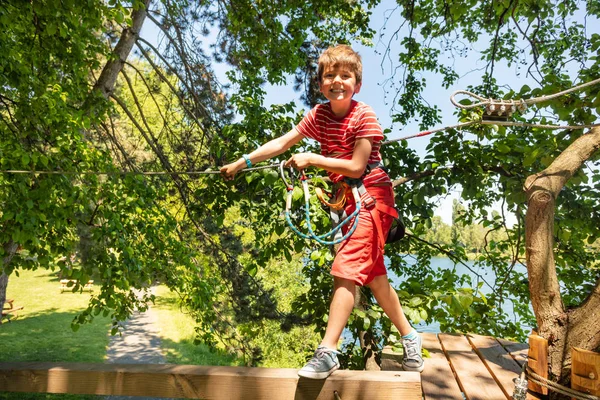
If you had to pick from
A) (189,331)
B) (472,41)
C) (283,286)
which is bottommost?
(189,331)

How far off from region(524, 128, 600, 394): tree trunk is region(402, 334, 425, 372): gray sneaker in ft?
1.95

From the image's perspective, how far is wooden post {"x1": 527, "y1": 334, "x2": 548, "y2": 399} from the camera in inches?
71.7

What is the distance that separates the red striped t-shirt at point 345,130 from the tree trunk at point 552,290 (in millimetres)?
753

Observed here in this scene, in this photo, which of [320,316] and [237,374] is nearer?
[237,374]

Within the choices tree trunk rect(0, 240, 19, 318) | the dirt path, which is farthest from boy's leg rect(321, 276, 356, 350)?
the dirt path

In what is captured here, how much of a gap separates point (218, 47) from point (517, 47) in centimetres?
570

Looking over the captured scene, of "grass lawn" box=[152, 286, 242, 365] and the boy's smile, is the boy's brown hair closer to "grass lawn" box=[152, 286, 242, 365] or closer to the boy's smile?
the boy's smile

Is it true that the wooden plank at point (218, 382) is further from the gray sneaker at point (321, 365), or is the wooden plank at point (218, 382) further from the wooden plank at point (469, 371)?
the wooden plank at point (469, 371)

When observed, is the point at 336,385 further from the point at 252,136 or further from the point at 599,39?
the point at 599,39

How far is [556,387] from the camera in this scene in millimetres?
1735

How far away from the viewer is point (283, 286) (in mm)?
21094

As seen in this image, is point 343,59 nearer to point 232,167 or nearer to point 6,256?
point 232,167

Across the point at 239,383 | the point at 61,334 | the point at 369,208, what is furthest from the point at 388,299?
the point at 61,334

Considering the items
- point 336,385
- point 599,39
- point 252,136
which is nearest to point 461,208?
point 599,39
